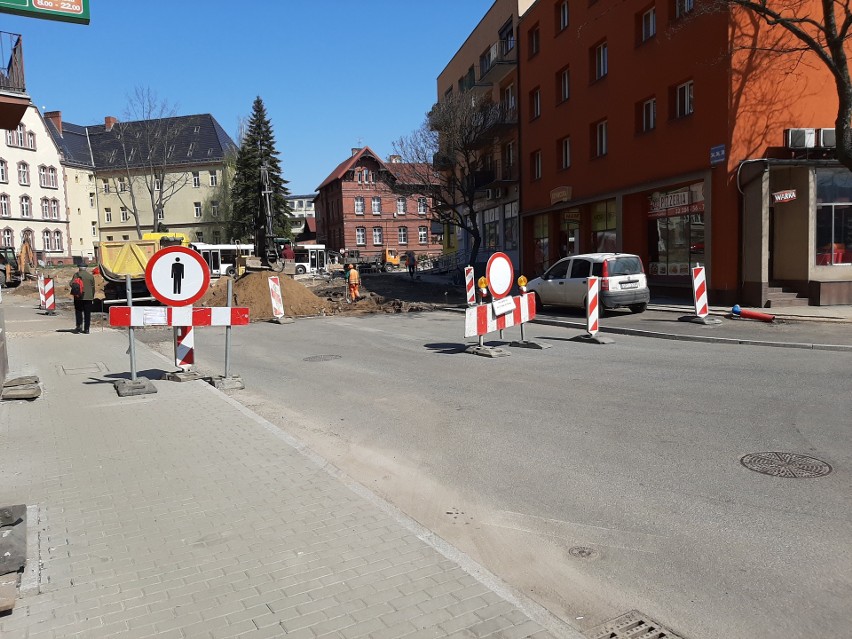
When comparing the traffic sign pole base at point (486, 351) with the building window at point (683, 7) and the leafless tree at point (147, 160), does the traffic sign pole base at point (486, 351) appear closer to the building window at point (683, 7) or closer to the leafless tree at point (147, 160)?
the building window at point (683, 7)

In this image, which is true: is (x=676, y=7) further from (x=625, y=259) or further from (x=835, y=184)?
(x=625, y=259)

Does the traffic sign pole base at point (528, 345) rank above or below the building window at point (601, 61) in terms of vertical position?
below

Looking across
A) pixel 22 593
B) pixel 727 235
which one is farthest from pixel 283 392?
pixel 727 235

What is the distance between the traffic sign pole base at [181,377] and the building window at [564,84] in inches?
913

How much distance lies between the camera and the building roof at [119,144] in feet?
230

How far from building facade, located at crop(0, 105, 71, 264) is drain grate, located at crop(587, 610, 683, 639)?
64.6 m

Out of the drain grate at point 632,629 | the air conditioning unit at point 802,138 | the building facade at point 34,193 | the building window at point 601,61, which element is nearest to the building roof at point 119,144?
the building facade at point 34,193

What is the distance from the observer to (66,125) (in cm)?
7238

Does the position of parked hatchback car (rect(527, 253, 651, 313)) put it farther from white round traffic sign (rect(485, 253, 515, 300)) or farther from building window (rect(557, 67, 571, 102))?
building window (rect(557, 67, 571, 102))

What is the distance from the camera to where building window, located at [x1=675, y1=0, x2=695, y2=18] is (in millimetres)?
20331

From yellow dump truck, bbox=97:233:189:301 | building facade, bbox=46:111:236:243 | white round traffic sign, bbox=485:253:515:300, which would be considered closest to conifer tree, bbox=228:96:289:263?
building facade, bbox=46:111:236:243

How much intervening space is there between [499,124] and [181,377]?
2780 cm

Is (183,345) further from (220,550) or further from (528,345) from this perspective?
(528,345)

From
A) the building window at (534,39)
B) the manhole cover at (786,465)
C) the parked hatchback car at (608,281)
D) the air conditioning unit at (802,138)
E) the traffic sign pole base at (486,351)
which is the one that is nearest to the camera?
the manhole cover at (786,465)
